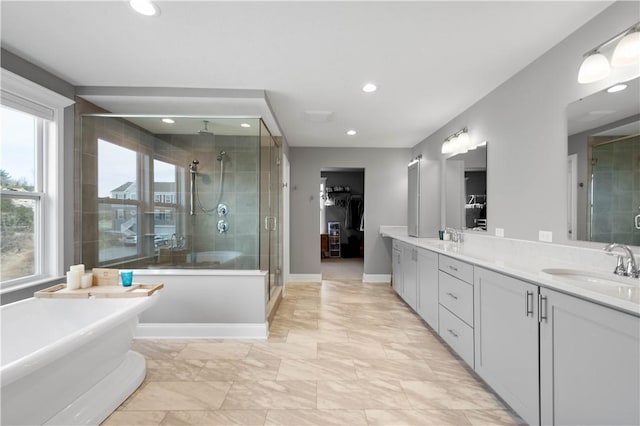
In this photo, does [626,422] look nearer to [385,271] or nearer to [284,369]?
[284,369]

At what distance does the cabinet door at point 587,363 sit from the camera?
108 centimetres

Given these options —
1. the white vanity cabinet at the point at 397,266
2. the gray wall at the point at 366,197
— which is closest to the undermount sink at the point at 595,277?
the white vanity cabinet at the point at 397,266

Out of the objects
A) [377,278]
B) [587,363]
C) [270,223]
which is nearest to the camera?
[587,363]

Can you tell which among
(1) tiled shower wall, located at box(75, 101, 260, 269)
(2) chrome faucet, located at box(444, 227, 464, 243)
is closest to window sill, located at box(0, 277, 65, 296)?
(1) tiled shower wall, located at box(75, 101, 260, 269)

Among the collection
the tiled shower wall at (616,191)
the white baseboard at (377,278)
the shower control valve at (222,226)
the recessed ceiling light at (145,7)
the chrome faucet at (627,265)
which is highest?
the recessed ceiling light at (145,7)

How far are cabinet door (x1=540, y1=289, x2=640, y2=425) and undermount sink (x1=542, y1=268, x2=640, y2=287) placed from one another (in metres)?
0.38

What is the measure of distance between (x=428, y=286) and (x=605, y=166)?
1774 mm

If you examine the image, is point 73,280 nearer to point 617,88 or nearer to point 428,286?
point 428,286

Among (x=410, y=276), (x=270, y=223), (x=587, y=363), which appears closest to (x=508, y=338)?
(x=587, y=363)

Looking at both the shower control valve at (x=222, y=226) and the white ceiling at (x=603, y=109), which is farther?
the shower control valve at (x=222, y=226)

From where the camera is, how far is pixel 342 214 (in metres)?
8.60

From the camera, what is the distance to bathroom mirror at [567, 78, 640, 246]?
1543 mm

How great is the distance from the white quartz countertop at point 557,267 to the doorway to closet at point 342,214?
16.9 ft

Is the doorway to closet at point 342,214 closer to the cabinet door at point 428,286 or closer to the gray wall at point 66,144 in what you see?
the cabinet door at point 428,286
